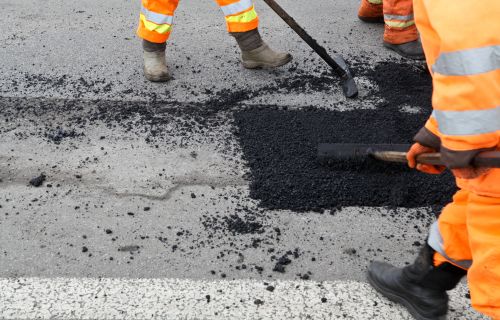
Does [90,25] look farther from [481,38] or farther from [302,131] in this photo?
[481,38]

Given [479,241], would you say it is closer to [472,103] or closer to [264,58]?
[472,103]

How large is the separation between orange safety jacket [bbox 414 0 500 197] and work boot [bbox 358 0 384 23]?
3.74 m

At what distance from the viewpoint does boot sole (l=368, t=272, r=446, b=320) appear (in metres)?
2.42

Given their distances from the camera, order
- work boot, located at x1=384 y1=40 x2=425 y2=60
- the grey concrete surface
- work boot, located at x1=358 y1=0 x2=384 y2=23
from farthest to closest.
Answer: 1. work boot, located at x1=358 y1=0 x2=384 y2=23
2. work boot, located at x1=384 y1=40 x2=425 y2=60
3. the grey concrete surface

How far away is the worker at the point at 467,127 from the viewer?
1.66 meters

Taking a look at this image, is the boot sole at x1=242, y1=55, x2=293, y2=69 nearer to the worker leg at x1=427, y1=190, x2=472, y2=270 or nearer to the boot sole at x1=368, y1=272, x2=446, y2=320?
the boot sole at x1=368, y1=272, x2=446, y2=320

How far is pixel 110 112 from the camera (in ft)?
12.8

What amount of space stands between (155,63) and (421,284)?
2729 mm

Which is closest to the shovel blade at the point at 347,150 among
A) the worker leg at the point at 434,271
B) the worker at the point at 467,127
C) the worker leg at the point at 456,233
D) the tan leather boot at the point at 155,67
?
the worker leg at the point at 434,271

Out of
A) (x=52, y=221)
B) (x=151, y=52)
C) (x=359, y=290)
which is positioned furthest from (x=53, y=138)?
(x=359, y=290)

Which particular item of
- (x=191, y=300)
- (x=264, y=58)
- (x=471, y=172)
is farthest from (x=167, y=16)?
(x=471, y=172)

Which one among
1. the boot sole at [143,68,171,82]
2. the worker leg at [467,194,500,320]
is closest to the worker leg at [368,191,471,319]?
the worker leg at [467,194,500,320]

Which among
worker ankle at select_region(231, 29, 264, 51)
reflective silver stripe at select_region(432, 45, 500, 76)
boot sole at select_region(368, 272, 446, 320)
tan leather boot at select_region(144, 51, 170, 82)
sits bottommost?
tan leather boot at select_region(144, 51, 170, 82)

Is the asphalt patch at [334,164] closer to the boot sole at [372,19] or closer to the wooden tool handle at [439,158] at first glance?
the wooden tool handle at [439,158]
